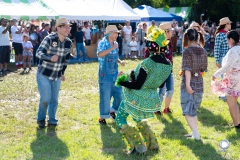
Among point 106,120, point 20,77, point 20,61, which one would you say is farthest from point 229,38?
point 20,61

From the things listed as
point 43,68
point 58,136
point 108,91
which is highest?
point 43,68

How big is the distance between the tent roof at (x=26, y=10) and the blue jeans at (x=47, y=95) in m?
8.57

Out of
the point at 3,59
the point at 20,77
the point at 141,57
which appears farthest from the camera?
the point at 141,57

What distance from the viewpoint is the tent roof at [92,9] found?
16.0 metres

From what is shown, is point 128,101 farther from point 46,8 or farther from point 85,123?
point 46,8

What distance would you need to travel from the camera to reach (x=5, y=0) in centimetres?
1474

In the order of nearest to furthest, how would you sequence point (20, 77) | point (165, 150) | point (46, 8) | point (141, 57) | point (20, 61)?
point (165, 150), point (20, 77), point (20, 61), point (46, 8), point (141, 57)

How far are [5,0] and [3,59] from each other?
3133 millimetres

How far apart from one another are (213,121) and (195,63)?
6.35 feet

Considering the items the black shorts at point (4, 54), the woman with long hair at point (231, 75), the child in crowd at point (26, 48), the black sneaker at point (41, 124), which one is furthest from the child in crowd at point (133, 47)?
the black sneaker at point (41, 124)

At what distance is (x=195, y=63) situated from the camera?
5426mm

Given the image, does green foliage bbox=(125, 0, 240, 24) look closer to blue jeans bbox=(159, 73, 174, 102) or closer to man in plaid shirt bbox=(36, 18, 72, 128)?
blue jeans bbox=(159, 73, 174, 102)

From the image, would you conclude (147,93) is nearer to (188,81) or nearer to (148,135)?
(148,135)

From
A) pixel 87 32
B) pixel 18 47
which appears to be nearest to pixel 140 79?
pixel 18 47
